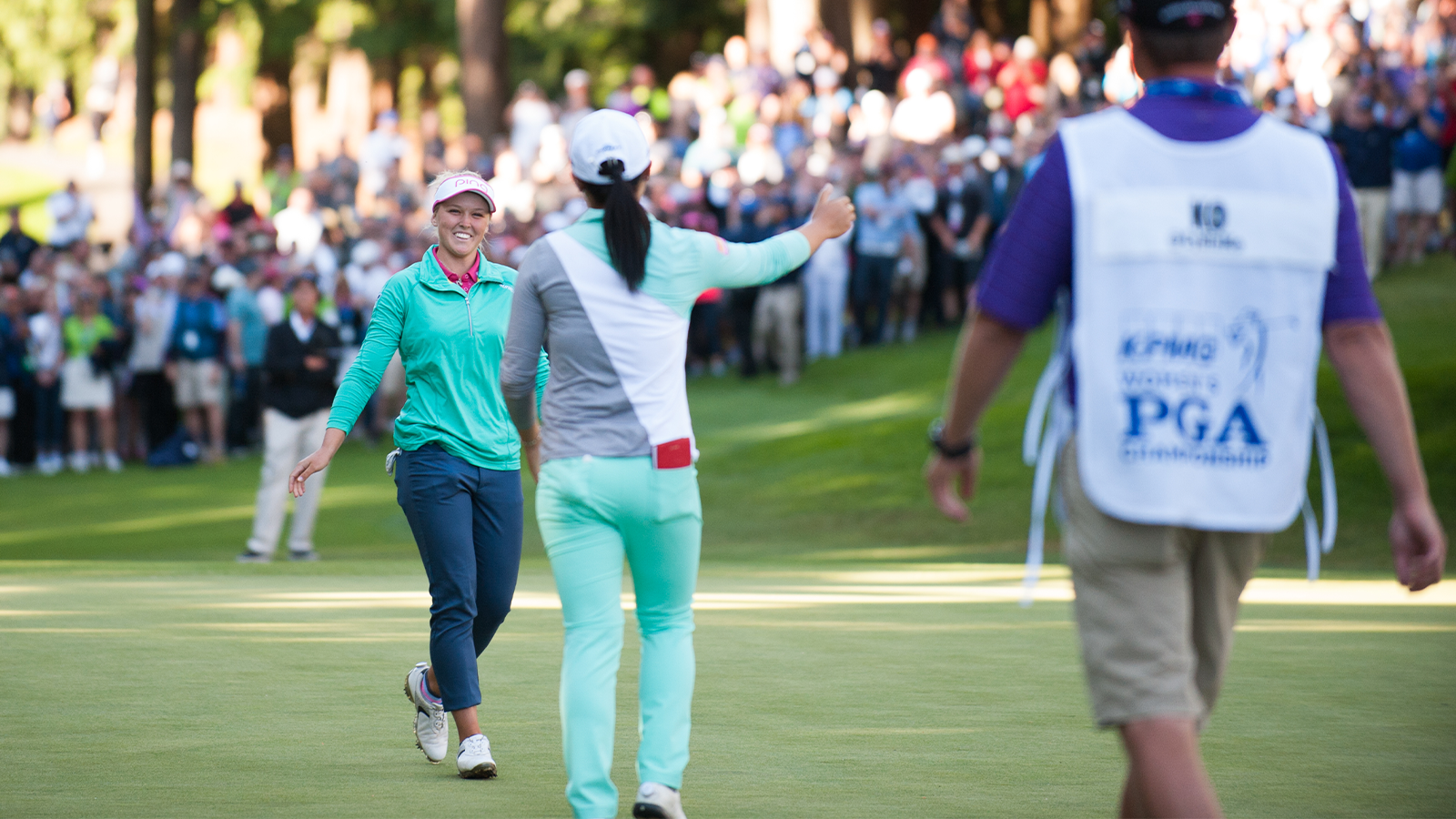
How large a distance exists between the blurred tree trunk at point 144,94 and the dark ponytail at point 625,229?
93.0 ft

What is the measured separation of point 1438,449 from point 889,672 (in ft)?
38.6

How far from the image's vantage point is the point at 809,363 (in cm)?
2477

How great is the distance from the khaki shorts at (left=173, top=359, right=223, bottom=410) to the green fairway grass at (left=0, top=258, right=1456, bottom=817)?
4.05 m

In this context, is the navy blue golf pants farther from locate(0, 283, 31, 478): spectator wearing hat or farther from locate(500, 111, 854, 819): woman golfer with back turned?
locate(0, 283, 31, 478): spectator wearing hat

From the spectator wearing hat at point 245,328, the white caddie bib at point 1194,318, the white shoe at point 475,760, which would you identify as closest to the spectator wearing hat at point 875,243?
the spectator wearing hat at point 245,328

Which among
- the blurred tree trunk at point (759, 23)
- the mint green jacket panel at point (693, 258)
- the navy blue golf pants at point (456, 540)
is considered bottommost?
the navy blue golf pants at point (456, 540)

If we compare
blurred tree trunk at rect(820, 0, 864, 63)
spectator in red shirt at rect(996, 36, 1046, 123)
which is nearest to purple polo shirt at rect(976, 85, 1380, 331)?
spectator in red shirt at rect(996, 36, 1046, 123)

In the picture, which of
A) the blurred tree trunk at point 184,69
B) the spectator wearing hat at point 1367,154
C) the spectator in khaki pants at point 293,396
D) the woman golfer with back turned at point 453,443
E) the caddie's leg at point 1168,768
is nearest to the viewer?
the caddie's leg at point 1168,768

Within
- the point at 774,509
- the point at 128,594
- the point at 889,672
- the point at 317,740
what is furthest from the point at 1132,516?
the point at 774,509

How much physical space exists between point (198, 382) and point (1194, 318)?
18776 mm

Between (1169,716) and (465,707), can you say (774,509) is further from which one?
(1169,716)

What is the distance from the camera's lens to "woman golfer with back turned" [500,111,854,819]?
15.9 feet

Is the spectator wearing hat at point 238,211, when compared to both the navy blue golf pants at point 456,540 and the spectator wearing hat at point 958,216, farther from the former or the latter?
the navy blue golf pants at point 456,540

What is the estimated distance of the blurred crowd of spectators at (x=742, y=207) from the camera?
21047 mm
